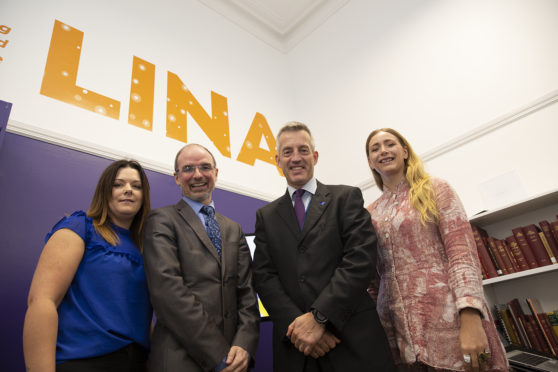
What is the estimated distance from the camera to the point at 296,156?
1.60m

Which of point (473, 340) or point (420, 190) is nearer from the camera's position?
point (473, 340)

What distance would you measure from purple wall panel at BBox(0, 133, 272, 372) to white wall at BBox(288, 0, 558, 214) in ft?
7.81

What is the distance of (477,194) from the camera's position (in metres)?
2.77

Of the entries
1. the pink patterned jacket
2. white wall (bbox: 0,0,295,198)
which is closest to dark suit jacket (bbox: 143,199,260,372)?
the pink patterned jacket

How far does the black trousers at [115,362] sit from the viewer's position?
3.83 ft

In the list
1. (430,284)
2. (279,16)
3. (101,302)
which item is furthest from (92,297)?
(279,16)

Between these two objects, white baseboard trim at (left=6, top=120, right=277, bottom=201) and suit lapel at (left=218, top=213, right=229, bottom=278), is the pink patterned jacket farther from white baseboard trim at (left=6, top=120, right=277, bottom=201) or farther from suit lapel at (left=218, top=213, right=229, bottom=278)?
white baseboard trim at (left=6, top=120, right=277, bottom=201)

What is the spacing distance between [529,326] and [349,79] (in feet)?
10.2

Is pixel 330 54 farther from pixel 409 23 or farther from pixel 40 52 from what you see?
pixel 40 52

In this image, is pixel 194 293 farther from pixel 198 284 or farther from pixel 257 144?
pixel 257 144

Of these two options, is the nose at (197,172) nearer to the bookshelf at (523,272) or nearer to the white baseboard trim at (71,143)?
the white baseboard trim at (71,143)

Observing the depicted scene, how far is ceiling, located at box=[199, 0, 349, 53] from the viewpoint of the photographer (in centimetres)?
458

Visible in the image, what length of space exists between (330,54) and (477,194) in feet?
9.03

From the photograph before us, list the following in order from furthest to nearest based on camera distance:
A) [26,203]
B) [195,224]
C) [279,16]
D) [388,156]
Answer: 1. [279,16]
2. [26,203]
3. [388,156]
4. [195,224]
